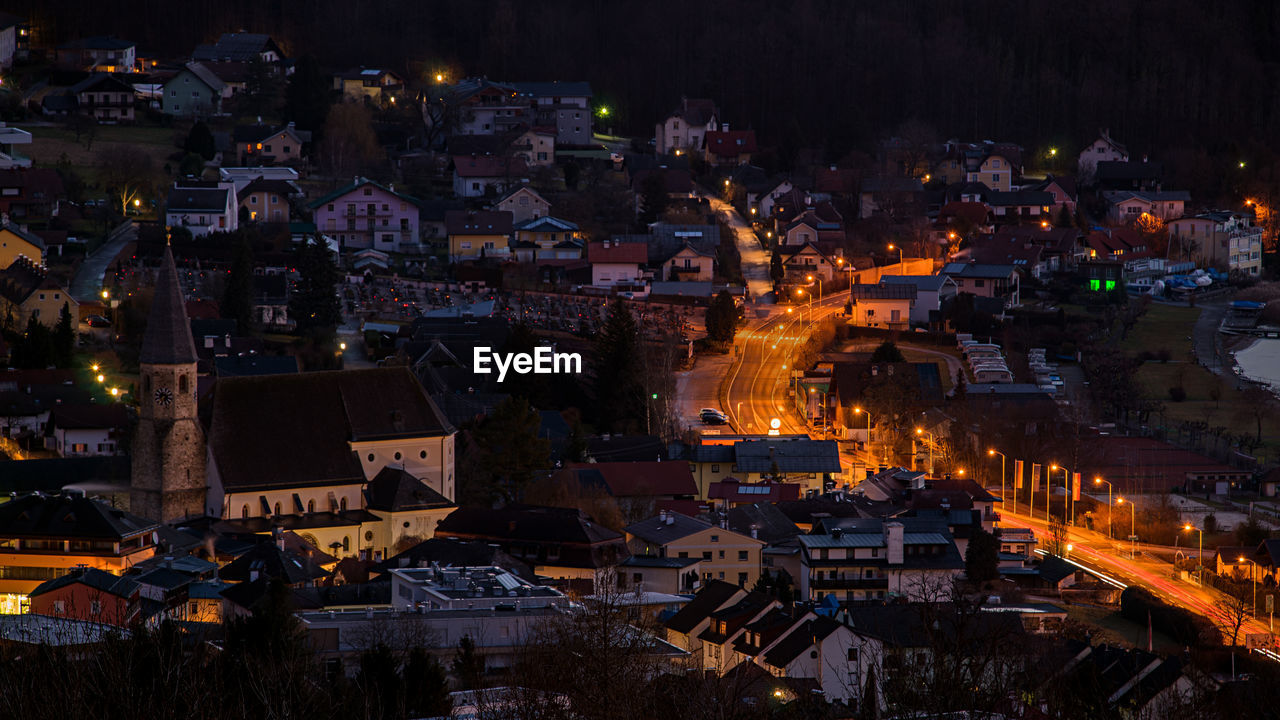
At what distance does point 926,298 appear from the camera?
207 ft

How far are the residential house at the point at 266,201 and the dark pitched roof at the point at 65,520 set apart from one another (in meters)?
31.9

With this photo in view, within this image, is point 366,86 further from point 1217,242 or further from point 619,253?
point 1217,242

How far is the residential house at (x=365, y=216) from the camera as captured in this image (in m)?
66.4

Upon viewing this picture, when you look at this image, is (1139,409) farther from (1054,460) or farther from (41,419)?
(41,419)

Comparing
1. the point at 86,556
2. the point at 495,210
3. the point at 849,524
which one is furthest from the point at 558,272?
the point at 86,556

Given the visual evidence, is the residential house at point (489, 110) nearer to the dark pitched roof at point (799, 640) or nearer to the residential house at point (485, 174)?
the residential house at point (485, 174)

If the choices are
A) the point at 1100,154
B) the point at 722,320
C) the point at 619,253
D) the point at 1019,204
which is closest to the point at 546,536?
the point at 722,320

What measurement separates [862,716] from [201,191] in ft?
151

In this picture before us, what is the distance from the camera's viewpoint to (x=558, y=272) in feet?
215

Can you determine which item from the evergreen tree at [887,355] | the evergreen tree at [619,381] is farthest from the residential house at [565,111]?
the evergreen tree at [619,381]

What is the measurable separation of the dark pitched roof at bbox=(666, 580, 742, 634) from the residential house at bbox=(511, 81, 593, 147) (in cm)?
5015

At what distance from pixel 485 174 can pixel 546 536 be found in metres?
38.0

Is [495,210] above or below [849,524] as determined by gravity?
above

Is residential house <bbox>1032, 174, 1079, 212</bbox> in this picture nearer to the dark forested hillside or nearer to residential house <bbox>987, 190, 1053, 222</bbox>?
residential house <bbox>987, 190, 1053, 222</bbox>
